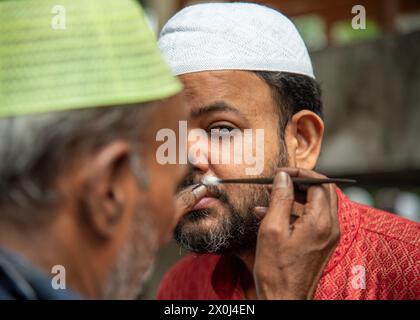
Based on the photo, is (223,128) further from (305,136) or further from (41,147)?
(41,147)

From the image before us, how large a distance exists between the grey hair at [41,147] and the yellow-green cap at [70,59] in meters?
0.02

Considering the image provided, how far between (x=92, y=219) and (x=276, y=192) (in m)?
0.78

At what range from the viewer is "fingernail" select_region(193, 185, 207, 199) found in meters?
2.52

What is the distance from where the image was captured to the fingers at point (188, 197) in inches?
98.0

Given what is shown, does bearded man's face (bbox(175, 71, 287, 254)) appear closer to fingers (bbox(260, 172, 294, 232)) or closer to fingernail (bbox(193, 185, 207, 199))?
fingernail (bbox(193, 185, 207, 199))

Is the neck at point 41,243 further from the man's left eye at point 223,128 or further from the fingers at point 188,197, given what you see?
the man's left eye at point 223,128

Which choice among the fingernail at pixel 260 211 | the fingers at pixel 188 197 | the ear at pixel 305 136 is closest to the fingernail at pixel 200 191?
the fingers at pixel 188 197

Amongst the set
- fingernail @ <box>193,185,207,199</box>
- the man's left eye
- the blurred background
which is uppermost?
the man's left eye

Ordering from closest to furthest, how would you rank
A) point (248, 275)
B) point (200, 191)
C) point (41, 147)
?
point (41, 147)
point (200, 191)
point (248, 275)

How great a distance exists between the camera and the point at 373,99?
6652mm

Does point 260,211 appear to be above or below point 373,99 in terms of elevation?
above

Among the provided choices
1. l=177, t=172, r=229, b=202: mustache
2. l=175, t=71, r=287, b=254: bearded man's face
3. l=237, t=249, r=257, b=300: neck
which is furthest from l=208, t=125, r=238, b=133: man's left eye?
l=237, t=249, r=257, b=300: neck

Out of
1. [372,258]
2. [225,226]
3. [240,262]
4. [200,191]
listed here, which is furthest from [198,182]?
[372,258]

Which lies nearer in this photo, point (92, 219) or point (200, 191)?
point (92, 219)
